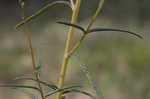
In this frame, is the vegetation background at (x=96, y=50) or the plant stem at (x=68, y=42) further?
the vegetation background at (x=96, y=50)

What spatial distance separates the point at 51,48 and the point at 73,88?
12.4ft

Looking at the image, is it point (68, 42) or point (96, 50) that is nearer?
point (68, 42)

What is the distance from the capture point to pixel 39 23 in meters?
4.74

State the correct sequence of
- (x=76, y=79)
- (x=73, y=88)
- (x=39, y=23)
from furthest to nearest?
(x=39, y=23), (x=76, y=79), (x=73, y=88)

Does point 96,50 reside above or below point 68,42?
below

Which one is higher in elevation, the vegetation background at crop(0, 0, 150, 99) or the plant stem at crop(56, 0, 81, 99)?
the plant stem at crop(56, 0, 81, 99)

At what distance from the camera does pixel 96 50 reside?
165 inches

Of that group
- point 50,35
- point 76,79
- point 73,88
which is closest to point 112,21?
point 50,35

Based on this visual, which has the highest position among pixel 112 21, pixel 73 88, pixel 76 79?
pixel 73 88

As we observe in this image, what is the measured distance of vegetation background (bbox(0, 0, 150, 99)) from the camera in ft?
11.9

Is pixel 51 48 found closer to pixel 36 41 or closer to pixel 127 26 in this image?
pixel 36 41

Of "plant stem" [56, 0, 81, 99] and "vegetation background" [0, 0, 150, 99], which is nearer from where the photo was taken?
"plant stem" [56, 0, 81, 99]

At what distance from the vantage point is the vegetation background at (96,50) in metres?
3.64

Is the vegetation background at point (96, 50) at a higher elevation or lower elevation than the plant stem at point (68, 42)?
lower
